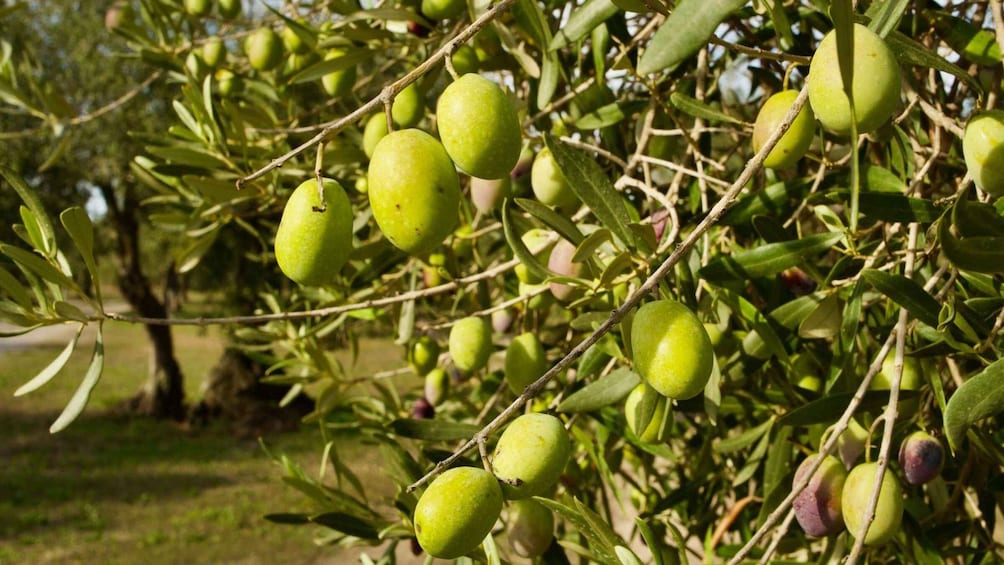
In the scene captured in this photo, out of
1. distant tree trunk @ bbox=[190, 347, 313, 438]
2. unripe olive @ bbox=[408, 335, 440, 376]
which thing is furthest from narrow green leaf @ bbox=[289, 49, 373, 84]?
distant tree trunk @ bbox=[190, 347, 313, 438]

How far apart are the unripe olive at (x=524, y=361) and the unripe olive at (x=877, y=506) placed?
0.43m

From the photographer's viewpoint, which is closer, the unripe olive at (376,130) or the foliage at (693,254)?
the foliage at (693,254)

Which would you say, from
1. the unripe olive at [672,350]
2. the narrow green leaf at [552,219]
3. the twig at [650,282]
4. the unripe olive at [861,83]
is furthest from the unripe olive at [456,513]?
the unripe olive at [861,83]

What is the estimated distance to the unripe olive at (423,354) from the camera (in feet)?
4.94

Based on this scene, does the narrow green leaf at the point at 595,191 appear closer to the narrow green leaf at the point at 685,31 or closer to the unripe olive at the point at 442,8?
the narrow green leaf at the point at 685,31

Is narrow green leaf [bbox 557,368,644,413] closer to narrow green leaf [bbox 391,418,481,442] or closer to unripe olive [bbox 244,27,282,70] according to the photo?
narrow green leaf [bbox 391,418,481,442]

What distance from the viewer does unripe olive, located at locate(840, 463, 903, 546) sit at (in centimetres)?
80

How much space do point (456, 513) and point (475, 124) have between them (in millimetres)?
307

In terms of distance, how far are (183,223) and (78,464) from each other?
778cm

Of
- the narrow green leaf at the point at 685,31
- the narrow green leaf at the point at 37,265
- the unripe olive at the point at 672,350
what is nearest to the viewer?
the narrow green leaf at the point at 685,31

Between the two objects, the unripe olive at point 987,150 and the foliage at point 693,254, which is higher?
the unripe olive at point 987,150

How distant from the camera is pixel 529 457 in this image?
26.1 inches

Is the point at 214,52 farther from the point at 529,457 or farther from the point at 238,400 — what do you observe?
the point at 238,400

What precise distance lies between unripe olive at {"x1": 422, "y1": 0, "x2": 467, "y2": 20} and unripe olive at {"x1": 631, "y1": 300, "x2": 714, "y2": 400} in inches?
23.1
